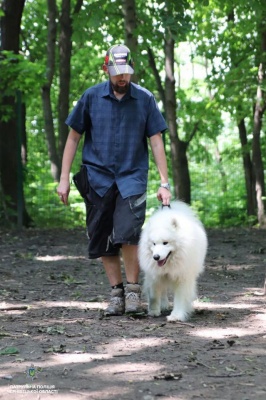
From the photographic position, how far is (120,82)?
5730mm

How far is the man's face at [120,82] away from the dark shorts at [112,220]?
0.76 meters

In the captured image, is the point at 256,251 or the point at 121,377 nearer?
the point at 121,377

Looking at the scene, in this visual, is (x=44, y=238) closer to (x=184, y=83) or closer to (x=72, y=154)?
(x=72, y=154)

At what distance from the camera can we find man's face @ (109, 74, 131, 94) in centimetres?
572

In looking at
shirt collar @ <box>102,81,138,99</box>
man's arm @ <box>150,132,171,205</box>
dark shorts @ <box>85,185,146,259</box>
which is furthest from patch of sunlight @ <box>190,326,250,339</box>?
shirt collar @ <box>102,81,138,99</box>

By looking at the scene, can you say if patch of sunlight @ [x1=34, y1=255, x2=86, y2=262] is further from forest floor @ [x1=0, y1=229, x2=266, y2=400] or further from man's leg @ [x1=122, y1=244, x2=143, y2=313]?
man's leg @ [x1=122, y1=244, x2=143, y2=313]

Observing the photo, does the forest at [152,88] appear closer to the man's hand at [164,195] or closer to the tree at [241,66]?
the tree at [241,66]

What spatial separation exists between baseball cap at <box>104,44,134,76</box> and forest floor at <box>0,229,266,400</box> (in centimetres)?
192

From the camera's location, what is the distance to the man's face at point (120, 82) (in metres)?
5.72

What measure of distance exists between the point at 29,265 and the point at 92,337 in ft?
15.0

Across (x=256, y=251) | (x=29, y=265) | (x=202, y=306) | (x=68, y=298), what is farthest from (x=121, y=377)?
(x=256, y=251)

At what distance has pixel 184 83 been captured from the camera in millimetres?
42469
